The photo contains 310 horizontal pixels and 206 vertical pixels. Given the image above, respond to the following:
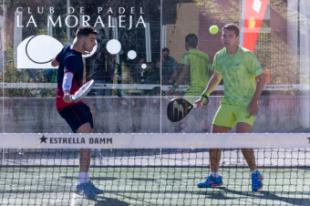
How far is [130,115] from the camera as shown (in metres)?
14.5

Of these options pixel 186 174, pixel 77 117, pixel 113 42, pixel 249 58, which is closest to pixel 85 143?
pixel 77 117

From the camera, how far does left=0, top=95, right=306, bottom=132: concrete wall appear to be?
46.8 feet

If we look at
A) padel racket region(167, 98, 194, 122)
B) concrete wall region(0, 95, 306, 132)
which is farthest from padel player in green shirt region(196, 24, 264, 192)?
concrete wall region(0, 95, 306, 132)

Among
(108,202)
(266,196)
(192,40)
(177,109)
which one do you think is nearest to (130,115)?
(177,109)

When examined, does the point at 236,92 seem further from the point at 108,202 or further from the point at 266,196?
the point at 108,202

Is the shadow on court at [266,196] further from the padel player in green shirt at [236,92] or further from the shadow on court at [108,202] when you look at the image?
the shadow on court at [108,202]

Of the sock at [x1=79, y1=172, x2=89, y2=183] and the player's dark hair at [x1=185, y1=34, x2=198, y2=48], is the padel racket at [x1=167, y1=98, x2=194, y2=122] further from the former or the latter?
the sock at [x1=79, y1=172, x2=89, y2=183]

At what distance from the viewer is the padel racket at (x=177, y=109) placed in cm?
1384

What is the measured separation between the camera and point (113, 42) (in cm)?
1411

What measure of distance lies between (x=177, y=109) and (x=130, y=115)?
0.89 m

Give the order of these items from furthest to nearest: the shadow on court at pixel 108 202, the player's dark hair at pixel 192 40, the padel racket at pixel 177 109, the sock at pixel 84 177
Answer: the player's dark hair at pixel 192 40
the padel racket at pixel 177 109
the sock at pixel 84 177
the shadow on court at pixel 108 202

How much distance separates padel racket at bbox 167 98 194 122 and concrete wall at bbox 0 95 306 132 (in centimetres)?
22

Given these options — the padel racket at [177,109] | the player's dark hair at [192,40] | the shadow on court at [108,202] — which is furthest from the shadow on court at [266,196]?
the player's dark hair at [192,40]

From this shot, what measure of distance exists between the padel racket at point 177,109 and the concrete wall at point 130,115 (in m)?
0.22
